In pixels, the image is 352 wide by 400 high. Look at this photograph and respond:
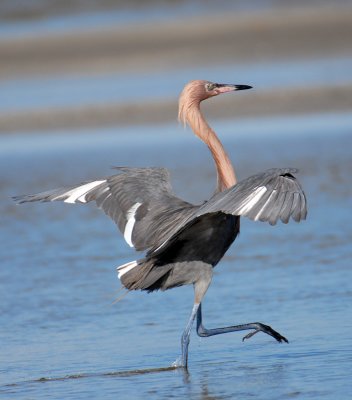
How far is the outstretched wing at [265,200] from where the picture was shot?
270 inches

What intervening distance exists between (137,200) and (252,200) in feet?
5.27

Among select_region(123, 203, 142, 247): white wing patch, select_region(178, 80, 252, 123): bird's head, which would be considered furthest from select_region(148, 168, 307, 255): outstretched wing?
select_region(178, 80, 252, 123): bird's head

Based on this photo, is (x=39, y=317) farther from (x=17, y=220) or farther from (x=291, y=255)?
(x=17, y=220)

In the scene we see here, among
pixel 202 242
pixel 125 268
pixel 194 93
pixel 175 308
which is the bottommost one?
pixel 175 308

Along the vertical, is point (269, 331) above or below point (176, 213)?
below

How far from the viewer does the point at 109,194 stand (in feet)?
28.2

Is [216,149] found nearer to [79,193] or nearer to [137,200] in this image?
[137,200]

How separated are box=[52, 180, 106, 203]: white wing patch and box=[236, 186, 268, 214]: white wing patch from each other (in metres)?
1.91

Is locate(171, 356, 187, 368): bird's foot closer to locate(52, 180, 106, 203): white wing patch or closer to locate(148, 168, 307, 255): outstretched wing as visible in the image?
locate(148, 168, 307, 255): outstretched wing

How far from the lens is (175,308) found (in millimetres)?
9359

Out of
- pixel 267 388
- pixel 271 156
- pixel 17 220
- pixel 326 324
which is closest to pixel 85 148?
pixel 271 156

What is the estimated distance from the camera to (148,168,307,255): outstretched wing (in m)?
6.86

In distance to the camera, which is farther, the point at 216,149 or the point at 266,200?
the point at 216,149

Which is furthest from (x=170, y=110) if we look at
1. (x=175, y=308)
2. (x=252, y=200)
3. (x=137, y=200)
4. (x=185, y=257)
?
(x=252, y=200)
